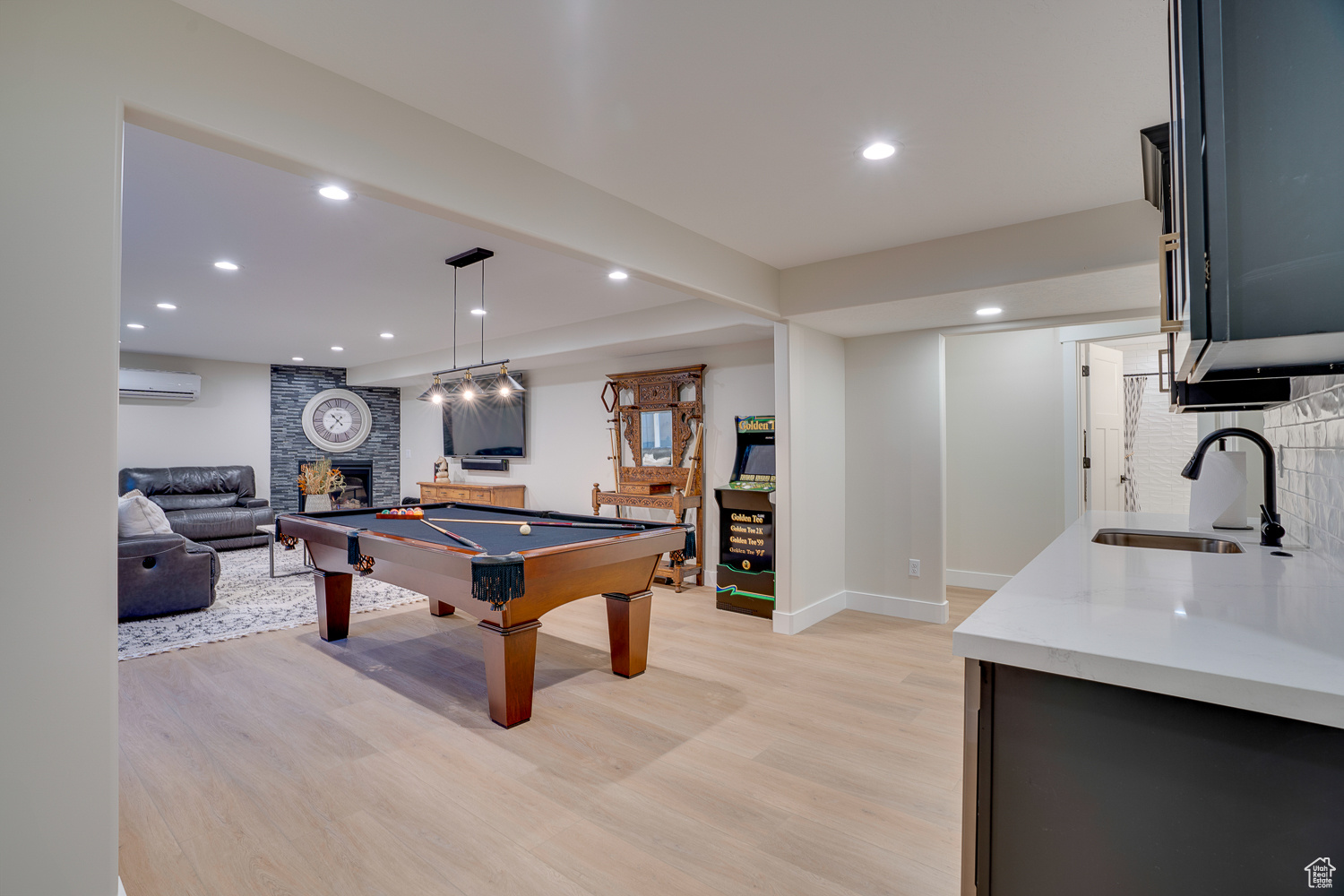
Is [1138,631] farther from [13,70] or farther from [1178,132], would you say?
[13,70]

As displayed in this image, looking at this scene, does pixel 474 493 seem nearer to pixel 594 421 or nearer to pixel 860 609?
pixel 594 421

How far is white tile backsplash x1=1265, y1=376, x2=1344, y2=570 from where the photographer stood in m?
1.45

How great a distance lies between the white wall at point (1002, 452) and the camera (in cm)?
479

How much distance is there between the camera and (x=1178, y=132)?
3.21ft

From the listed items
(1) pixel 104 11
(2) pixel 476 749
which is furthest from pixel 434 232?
(2) pixel 476 749

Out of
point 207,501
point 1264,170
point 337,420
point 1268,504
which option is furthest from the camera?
point 337,420

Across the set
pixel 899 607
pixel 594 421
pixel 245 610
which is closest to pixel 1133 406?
pixel 899 607

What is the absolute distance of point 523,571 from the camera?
253cm

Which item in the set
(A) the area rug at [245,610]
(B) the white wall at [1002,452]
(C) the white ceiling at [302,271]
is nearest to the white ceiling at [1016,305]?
(C) the white ceiling at [302,271]

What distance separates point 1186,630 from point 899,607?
142 inches

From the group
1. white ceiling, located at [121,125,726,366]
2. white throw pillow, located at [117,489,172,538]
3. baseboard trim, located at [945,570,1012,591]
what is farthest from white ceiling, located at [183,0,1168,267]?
white throw pillow, located at [117,489,172,538]

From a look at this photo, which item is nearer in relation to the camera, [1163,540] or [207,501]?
[1163,540]

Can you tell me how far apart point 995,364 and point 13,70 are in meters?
5.52

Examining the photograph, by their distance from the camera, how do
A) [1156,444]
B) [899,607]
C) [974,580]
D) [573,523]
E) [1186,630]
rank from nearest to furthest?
1. [1186,630]
2. [573,523]
3. [899,607]
4. [974,580]
5. [1156,444]
